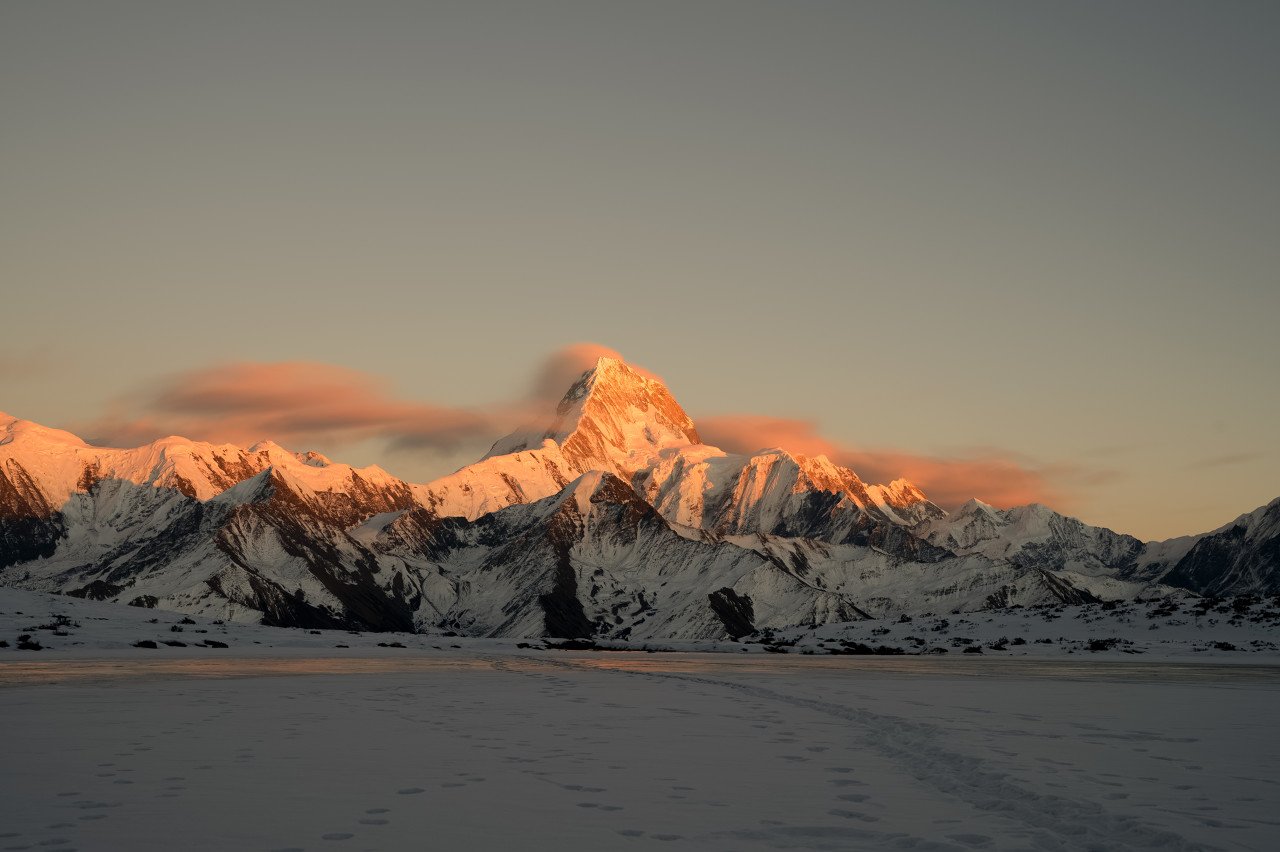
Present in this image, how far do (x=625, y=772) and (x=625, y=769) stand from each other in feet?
1.40

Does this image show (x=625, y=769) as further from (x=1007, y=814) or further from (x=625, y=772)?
(x=1007, y=814)

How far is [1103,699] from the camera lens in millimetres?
43500

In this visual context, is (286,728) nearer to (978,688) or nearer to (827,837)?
(827,837)

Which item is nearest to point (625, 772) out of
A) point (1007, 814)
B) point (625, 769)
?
point (625, 769)

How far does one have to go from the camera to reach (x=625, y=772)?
21.4 metres

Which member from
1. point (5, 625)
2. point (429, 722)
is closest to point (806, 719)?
point (429, 722)

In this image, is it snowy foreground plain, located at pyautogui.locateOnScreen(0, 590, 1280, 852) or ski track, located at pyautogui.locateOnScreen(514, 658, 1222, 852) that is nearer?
ski track, located at pyautogui.locateOnScreen(514, 658, 1222, 852)

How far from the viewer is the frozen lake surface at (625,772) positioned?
15.5 metres

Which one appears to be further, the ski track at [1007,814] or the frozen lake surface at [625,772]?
the frozen lake surface at [625,772]

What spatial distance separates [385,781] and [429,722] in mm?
11243

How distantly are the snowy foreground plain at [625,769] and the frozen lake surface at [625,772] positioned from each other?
71 mm

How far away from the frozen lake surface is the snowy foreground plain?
0.23 feet

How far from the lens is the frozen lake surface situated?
15500mm

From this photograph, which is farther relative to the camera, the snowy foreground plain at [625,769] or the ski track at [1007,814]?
the snowy foreground plain at [625,769]
